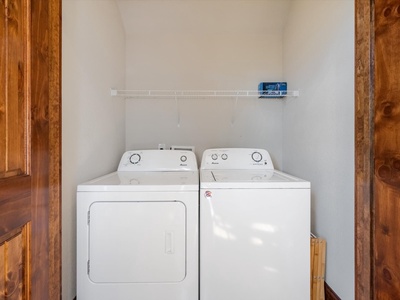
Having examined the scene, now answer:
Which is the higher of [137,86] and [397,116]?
[137,86]

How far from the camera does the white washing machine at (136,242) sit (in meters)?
1.29

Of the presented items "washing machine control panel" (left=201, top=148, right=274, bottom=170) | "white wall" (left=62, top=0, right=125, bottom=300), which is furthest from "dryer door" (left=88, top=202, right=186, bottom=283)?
"washing machine control panel" (left=201, top=148, right=274, bottom=170)

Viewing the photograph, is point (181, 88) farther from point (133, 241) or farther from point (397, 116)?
point (397, 116)

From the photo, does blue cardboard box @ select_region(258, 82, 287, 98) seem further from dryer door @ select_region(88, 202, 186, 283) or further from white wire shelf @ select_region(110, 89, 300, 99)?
dryer door @ select_region(88, 202, 186, 283)

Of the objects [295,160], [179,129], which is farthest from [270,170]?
[179,129]

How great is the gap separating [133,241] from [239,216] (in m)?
0.64

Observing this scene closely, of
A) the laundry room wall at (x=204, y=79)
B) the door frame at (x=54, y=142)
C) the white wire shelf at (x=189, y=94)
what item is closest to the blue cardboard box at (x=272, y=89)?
the white wire shelf at (x=189, y=94)

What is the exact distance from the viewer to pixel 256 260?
1.32 m

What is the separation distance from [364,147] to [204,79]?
1.74 metres

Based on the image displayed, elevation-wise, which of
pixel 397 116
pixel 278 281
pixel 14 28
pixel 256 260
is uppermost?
pixel 14 28

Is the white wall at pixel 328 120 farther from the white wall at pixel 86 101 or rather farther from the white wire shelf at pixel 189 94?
the white wall at pixel 86 101

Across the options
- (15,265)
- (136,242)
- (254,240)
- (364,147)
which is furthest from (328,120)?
(15,265)

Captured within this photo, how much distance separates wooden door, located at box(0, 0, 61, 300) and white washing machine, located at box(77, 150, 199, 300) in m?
0.27

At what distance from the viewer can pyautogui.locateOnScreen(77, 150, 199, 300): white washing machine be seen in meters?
1.29
